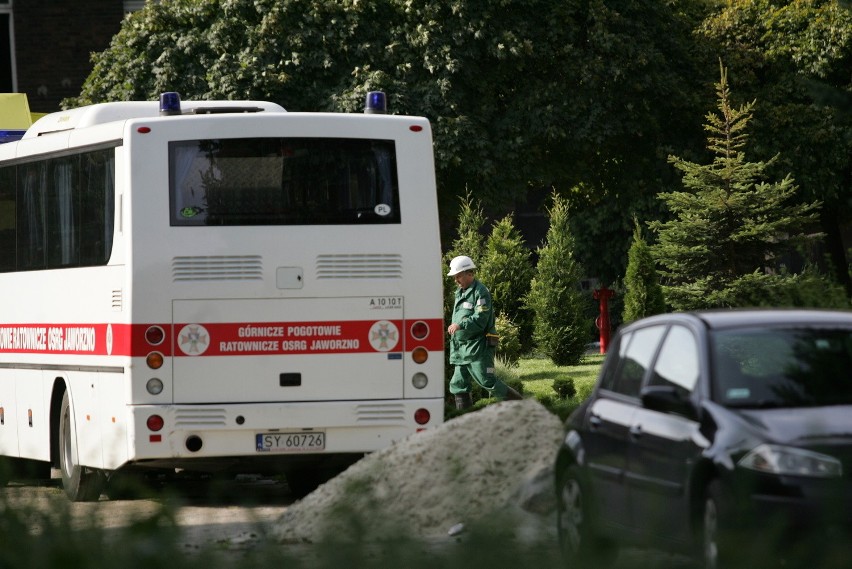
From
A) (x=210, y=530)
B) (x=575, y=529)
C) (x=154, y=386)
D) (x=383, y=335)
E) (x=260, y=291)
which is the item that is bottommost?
(x=575, y=529)

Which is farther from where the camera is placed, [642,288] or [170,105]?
[642,288]

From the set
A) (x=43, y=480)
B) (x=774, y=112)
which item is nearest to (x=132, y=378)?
(x=43, y=480)

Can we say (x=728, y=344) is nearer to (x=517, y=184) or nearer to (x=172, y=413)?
(x=172, y=413)

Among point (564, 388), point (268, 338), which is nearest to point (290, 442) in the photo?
point (268, 338)

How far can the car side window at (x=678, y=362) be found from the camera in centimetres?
771

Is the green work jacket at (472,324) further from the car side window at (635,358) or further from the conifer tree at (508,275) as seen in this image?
the conifer tree at (508,275)

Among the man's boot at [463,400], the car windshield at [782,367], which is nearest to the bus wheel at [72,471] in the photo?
the man's boot at [463,400]

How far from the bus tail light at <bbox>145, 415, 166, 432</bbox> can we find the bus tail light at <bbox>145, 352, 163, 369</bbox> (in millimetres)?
361

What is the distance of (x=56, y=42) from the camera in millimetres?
38250

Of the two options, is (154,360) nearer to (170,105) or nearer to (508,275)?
(170,105)

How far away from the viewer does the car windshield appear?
292 inches

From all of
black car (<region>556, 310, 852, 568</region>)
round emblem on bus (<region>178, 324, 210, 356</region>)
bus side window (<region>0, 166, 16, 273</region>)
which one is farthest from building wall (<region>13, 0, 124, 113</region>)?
black car (<region>556, 310, 852, 568</region>)

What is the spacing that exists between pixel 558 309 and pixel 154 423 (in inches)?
748

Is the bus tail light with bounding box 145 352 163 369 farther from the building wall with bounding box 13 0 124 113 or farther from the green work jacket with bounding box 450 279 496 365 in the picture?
the building wall with bounding box 13 0 124 113
